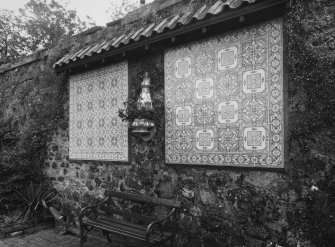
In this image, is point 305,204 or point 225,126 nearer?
point 305,204

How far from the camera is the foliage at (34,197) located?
5.31 meters

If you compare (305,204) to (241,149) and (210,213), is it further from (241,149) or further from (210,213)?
(210,213)

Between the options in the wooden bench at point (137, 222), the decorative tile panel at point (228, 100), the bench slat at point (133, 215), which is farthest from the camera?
the bench slat at point (133, 215)

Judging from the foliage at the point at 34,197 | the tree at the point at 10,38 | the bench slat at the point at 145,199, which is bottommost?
the foliage at the point at 34,197

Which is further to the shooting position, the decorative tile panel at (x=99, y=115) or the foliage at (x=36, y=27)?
the foliage at (x=36, y=27)

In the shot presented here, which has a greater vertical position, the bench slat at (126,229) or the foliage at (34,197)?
the bench slat at (126,229)

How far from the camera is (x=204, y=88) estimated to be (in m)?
3.39

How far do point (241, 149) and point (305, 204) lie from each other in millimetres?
803

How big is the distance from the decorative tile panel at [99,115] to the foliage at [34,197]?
1.01 m

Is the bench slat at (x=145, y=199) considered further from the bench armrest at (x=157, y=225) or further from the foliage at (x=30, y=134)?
the foliage at (x=30, y=134)

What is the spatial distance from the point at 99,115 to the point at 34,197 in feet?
7.33

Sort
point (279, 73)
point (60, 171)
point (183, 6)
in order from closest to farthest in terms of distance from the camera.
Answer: point (279, 73), point (183, 6), point (60, 171)

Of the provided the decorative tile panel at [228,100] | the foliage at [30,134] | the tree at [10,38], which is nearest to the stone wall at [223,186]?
the decorative tile panel at [228,100]

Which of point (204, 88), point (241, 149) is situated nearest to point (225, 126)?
point (241, 149)
